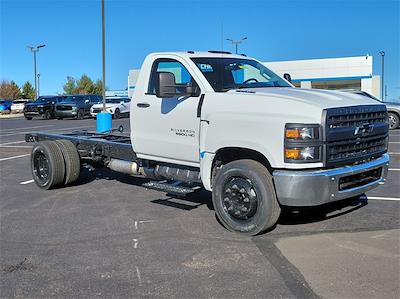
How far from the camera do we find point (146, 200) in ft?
25.5

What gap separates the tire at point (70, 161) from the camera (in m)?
8.58

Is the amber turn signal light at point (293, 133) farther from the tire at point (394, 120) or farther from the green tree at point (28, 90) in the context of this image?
the green tree at point (28, 90)

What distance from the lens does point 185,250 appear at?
5277mm

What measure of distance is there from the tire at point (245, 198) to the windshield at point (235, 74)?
122 centimetres

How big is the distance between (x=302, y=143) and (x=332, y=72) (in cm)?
4889

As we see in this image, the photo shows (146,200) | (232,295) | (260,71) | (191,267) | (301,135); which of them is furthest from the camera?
(146,200)

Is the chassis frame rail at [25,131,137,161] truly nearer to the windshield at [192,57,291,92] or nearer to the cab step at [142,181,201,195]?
the cab step at [142,181,201,195]

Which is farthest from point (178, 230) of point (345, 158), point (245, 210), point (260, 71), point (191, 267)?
Answer: point (260, 71)

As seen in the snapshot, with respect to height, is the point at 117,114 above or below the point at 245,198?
above

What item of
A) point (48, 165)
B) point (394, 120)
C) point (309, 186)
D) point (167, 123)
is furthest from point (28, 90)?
point (309, 186)

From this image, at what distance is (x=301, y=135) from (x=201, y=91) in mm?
1676

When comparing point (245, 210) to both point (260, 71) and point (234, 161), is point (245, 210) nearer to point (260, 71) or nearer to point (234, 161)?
point (234, 161)

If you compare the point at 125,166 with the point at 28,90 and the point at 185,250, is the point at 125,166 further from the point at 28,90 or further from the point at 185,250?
the point at 28,90

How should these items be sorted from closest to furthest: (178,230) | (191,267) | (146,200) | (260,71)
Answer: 1. (191,267)
2. (178,230)
3. (260,71)
4. (146,200)
